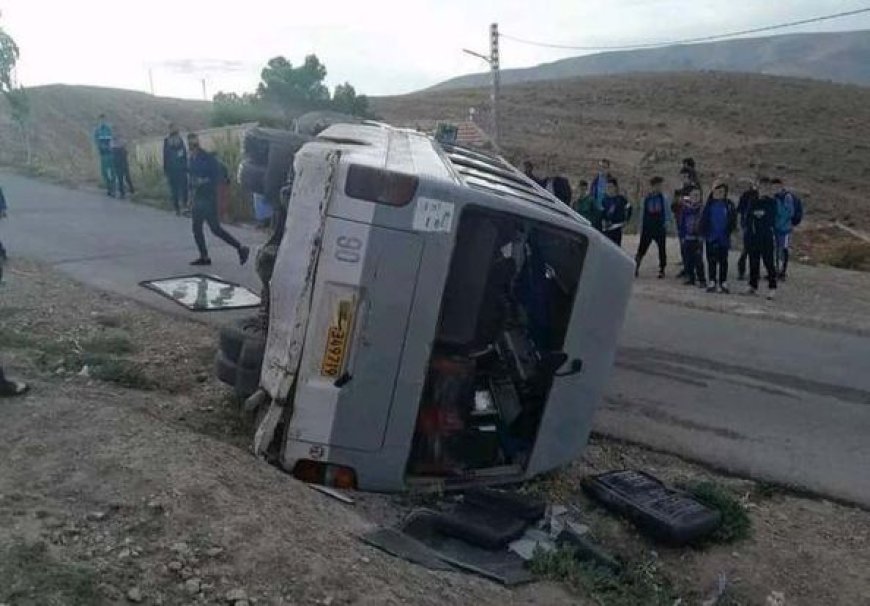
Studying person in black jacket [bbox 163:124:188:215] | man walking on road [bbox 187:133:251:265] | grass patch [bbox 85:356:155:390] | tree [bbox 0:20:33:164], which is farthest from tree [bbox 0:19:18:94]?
grass patch [bbox 85:356:155:390]

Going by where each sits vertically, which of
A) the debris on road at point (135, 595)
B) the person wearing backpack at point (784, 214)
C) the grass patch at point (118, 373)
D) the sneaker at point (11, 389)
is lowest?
the grass patch at point (118, 373)

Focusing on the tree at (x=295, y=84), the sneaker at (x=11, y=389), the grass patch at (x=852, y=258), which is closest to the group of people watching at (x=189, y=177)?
the sneaker at (x=11, y=389)

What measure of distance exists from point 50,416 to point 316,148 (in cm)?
216

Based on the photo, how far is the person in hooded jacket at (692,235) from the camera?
11094 millimetres

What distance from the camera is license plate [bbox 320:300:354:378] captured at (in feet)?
14.0

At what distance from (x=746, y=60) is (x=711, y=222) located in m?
157

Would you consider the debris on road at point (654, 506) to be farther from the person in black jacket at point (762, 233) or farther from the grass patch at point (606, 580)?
the person in black jacket at point (762, 233)

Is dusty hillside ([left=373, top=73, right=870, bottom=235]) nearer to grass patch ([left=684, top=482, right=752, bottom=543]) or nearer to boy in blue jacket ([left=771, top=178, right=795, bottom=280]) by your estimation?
boy in blue jacket ([left=771, top=178, right=795, bottom=280])

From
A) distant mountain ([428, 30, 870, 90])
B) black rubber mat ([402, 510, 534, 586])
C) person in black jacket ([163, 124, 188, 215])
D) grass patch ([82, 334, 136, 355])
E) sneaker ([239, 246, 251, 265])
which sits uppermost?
distant mountain ([428, 30, 870, 90])

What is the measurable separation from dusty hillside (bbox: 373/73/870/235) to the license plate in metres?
24.8

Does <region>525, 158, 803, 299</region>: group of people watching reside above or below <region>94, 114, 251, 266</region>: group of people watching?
above

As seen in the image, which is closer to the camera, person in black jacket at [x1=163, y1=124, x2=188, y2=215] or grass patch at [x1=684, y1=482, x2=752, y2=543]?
grass patch at [x1=684, y1=482, x2=752, y2=543]

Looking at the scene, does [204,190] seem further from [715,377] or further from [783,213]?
[783,213]

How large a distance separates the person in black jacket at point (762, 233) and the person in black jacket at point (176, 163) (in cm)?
922
